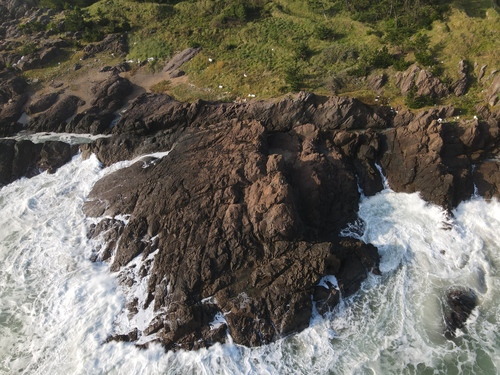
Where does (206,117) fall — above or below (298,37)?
below

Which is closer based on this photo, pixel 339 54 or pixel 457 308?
pixel 457 308

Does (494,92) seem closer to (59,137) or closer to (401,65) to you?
(401,65)

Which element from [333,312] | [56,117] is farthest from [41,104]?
[333,312]

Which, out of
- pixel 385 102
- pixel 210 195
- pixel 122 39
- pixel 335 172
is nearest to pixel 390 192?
pixel 335 172

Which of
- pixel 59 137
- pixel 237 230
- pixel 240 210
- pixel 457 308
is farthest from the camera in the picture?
pixel 59 137

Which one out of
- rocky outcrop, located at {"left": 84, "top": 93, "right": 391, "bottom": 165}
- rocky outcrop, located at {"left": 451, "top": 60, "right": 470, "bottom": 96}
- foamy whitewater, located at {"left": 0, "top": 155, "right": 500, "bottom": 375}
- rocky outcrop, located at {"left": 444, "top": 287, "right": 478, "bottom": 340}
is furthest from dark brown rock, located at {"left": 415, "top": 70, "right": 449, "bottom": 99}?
rocky outcrop, located at {"left": 444, "top": 287, "right": 478, "bottom": 340}

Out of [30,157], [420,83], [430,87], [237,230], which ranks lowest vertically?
[30,157]

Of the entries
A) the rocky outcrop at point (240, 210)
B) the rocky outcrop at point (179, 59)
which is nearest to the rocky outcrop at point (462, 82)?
the rocky outcrop at point (240, 210)

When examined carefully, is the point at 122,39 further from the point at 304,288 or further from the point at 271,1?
the point at 304,288
